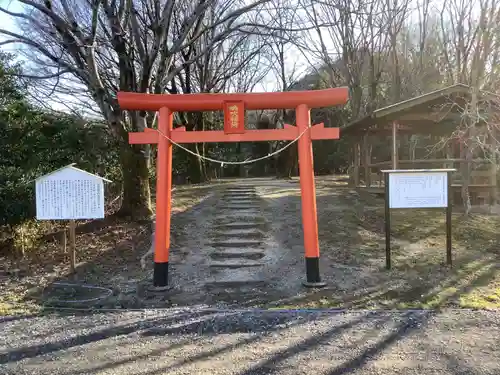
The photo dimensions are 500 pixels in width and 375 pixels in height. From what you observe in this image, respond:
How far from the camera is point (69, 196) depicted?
21.6 ft

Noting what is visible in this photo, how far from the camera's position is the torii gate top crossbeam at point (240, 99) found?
20.9 feet

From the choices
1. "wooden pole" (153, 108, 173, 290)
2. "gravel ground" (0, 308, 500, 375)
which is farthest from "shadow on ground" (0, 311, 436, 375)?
"wooden pole" (153, 108, 173, 290)

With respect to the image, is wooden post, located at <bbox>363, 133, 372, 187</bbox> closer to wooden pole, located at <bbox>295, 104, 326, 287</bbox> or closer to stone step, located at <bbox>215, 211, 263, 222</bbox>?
stone step, located at <bbox>215, 211, 263, 222</bbox>

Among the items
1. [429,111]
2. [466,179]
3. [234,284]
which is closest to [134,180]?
[234,284]

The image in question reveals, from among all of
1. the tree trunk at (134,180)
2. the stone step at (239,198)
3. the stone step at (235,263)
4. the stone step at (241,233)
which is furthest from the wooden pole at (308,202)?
the stone step at (239,198)

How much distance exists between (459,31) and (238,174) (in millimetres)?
17730

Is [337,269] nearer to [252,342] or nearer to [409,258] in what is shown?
[409,258]

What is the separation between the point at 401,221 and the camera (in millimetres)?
9828

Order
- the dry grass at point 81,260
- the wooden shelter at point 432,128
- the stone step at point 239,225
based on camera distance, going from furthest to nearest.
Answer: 1. the wooden shelter at point 432,128
2. the stone step at point 239,225
3. the dry grass at point 81,260

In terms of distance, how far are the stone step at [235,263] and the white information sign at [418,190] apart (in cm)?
244

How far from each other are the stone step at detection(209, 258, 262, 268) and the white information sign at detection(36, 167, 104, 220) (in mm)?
2028

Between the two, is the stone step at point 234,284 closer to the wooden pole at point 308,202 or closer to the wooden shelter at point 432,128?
the wooden pole at point 308,202

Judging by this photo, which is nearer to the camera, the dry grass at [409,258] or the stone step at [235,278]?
the dry grass at [409,258]

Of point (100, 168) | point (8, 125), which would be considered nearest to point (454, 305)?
point (8, 125)
